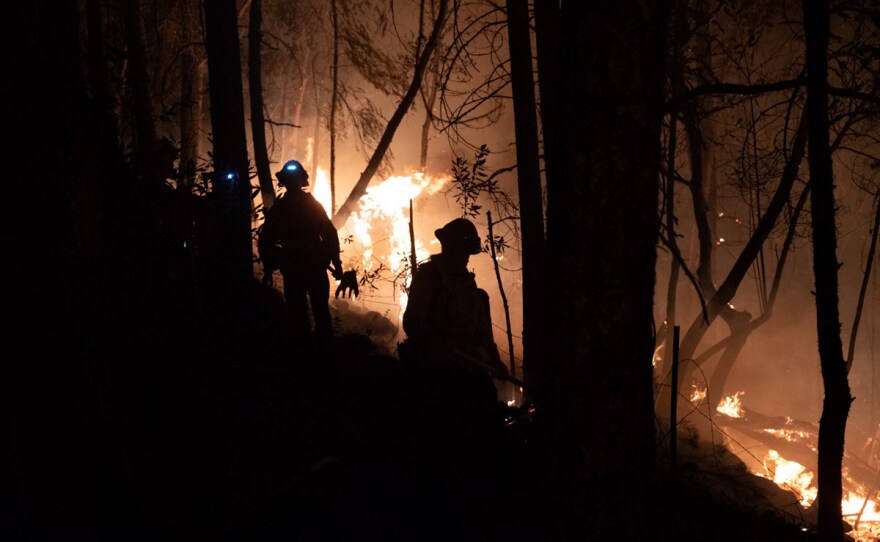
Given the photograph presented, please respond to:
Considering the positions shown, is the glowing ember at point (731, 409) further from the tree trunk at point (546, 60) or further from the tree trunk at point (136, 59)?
the tree trunk at point (136, 59)

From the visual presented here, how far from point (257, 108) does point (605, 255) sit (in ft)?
30.8

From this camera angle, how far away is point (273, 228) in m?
6.78

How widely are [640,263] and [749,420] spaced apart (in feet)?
41.8

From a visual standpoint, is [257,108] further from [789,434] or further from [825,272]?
[789,434]

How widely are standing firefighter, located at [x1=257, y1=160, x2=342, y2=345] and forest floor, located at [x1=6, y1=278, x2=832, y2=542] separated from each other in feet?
Answer: 4.22

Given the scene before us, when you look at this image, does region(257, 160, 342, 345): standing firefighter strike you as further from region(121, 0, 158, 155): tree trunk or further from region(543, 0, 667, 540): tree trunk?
region(543, 0, 667, 540): tree trunk

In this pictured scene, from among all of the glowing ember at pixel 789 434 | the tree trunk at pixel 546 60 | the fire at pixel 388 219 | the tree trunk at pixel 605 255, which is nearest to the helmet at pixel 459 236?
the tree trunk at pixel 605 255

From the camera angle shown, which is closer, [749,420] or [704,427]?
[704,427]

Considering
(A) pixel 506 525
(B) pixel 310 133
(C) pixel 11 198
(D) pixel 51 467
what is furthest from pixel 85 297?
(B) pixel 310 133

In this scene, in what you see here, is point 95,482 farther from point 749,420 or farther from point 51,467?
point 749,420

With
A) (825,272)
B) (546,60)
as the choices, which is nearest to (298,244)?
(546,60)

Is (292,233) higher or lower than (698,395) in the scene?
higher

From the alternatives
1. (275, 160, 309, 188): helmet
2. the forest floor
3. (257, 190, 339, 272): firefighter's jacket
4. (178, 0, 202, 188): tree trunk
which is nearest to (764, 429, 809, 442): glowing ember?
the forest floor

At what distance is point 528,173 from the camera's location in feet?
23.0
